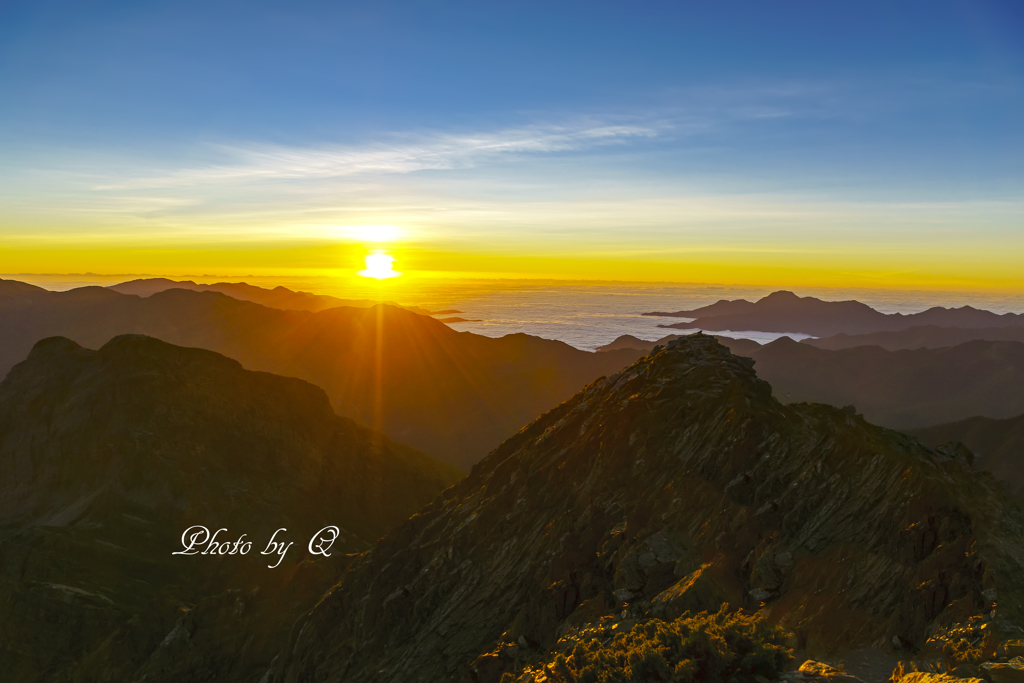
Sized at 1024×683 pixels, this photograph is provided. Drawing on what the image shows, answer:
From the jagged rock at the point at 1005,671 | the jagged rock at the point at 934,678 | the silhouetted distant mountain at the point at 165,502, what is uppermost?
the jagged rock at the point at 1005,671

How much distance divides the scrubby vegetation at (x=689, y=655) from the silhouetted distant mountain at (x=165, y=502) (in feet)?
97.2

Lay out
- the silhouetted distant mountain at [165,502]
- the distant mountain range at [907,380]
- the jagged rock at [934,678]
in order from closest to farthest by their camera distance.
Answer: the jagged rock at [934,678], the silhouetted distant mountain at [165,502], the distant mountain range at [907,380]

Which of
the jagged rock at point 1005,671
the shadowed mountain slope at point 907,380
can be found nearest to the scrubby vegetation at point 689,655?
the jagged rock at point 1005,671

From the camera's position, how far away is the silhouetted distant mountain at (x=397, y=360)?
129 meters

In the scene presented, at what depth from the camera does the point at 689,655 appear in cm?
1540

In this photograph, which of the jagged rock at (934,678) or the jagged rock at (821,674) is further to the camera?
Result: the jagged rock at (821,674)

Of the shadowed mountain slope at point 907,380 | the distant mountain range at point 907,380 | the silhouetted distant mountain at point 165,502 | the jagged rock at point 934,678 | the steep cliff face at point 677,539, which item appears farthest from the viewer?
the shadowed mountain slope at point 907,380

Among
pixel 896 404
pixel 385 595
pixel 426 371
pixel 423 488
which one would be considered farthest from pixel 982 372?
pixel 385 595

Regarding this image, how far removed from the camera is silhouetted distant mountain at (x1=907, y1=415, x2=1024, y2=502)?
7694cm

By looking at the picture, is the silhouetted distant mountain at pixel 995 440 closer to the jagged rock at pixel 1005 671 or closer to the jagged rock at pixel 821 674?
the jagged rock at pixel 1005 671

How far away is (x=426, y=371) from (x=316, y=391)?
61.3m

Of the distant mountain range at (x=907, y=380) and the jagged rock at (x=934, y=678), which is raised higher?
the jagged rock at (x=934, y=678)

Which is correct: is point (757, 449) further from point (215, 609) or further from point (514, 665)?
point (215, 609)

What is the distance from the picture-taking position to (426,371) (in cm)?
14662
